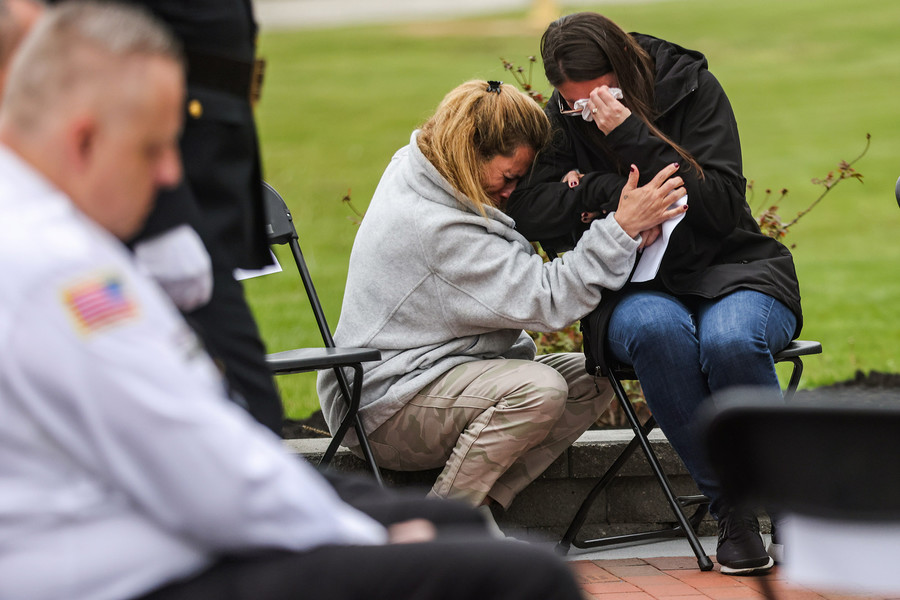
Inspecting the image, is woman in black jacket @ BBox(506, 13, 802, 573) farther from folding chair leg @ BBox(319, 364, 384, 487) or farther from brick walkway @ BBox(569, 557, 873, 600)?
folding chair leg @ BBox(319, 364, 384, 487)

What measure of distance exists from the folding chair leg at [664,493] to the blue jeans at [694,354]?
0.11 meters

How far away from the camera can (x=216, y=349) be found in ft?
6.25

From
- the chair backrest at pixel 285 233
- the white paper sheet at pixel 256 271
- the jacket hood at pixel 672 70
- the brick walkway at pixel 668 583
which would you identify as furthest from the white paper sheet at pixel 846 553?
the chair backrest at pixel 285 233

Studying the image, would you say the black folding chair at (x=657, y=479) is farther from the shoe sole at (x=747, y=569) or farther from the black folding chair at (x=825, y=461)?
the black folding chair at (x=825, y=461)

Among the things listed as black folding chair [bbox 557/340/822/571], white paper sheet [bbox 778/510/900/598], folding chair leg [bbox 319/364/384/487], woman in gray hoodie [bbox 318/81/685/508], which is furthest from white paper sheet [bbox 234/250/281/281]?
black folding chair [bbox 557/340/822/571]

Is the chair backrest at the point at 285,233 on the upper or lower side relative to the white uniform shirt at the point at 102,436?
lower

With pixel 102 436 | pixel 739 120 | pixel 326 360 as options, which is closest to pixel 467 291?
pixel 326 360

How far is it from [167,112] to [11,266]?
26 cm

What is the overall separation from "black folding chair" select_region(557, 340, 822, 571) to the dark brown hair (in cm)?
69

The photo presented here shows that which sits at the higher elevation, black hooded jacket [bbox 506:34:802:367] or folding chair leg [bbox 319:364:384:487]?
black hooded jacket [bbox 506:34:802:367]

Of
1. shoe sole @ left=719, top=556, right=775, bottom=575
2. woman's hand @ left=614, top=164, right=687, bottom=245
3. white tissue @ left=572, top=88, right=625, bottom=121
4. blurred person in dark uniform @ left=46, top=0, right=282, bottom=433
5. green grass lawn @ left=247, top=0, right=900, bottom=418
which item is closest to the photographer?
blurred person in dark uniform @ left=46, top=0, right=282, bottom=433

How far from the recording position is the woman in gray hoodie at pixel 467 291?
329 cm

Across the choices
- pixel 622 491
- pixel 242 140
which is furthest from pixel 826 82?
pixel 242 140

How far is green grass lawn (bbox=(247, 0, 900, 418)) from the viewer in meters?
9.89
